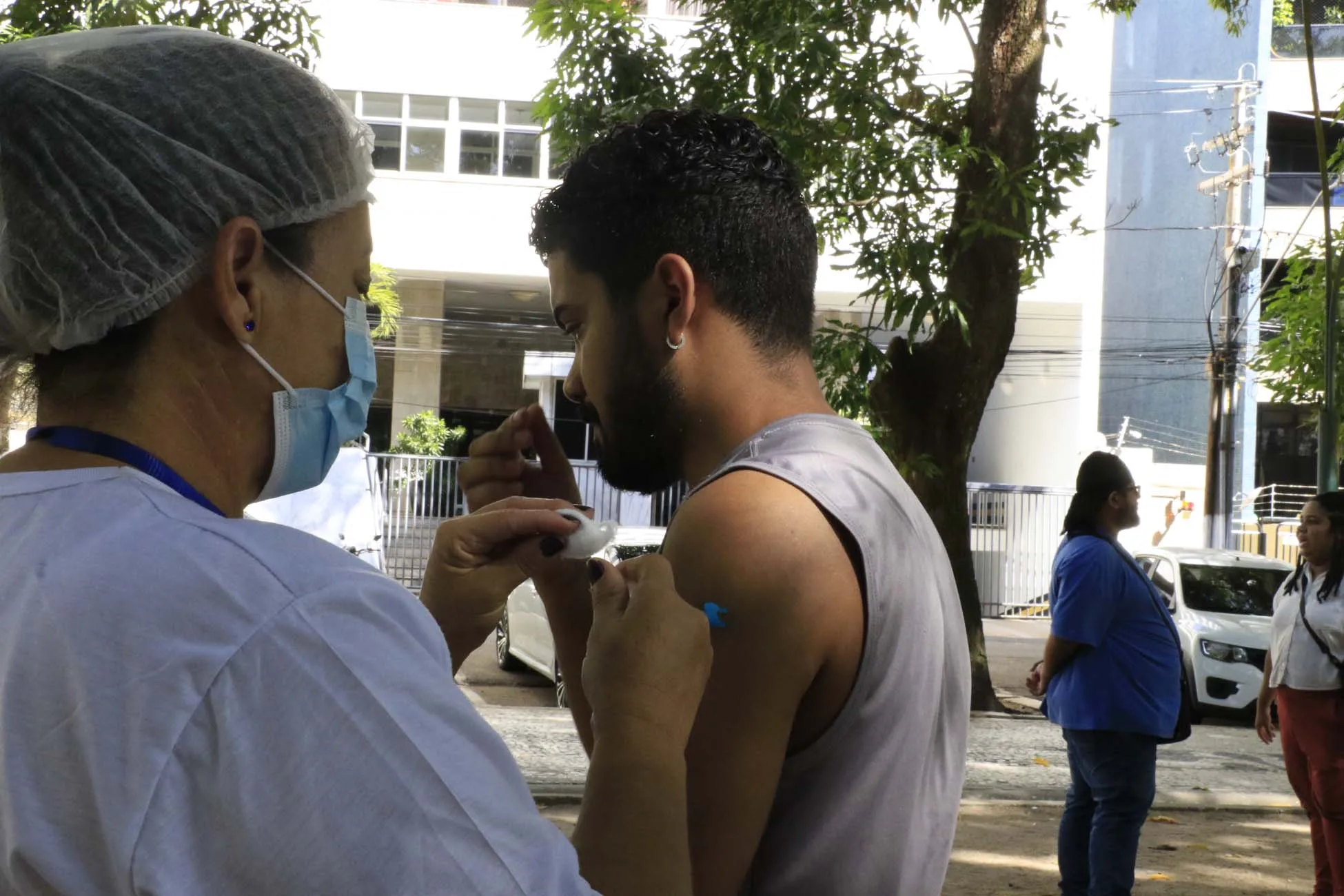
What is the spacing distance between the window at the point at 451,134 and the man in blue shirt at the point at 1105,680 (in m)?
18.3

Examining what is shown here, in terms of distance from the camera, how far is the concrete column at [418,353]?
23891 mm

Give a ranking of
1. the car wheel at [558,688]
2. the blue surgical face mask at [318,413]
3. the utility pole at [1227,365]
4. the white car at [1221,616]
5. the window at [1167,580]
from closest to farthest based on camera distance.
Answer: the blue surgical face mask at [318,413] < the car wheel at [558,688] < the white car at [1221,616] < the window at [1167,580] < the utility pole at [1227,365]

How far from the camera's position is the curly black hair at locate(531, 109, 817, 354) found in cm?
195

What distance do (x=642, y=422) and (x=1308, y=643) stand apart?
4.90 m

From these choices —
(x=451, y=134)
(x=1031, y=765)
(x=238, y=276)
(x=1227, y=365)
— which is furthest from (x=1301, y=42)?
(x=238, y=276)

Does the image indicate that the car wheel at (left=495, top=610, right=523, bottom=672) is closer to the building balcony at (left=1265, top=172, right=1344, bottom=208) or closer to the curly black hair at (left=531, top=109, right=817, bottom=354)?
the curly black hair at (left=531, top=109, right=817, bottom=354)

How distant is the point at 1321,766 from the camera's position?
18.7 feet

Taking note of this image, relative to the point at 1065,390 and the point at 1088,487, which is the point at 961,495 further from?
the point at 1065,390

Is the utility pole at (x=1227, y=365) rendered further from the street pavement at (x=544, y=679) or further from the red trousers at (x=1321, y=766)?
the red trousers at (x=1321, y=766)

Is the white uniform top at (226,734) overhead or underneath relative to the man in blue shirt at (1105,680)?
→ overhead

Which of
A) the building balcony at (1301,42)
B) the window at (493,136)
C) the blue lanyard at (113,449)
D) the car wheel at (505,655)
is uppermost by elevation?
the building balcony at (1301,42)

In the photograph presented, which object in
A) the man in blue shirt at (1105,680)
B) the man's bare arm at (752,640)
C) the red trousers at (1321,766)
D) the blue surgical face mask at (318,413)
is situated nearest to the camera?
the blue surgical face mask at (318,413)

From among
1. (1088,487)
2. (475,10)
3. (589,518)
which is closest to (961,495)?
(1088,487)

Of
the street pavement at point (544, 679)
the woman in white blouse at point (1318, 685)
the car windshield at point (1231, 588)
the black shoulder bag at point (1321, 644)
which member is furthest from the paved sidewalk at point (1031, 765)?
the black shoulder bag at point (1321, 644)
